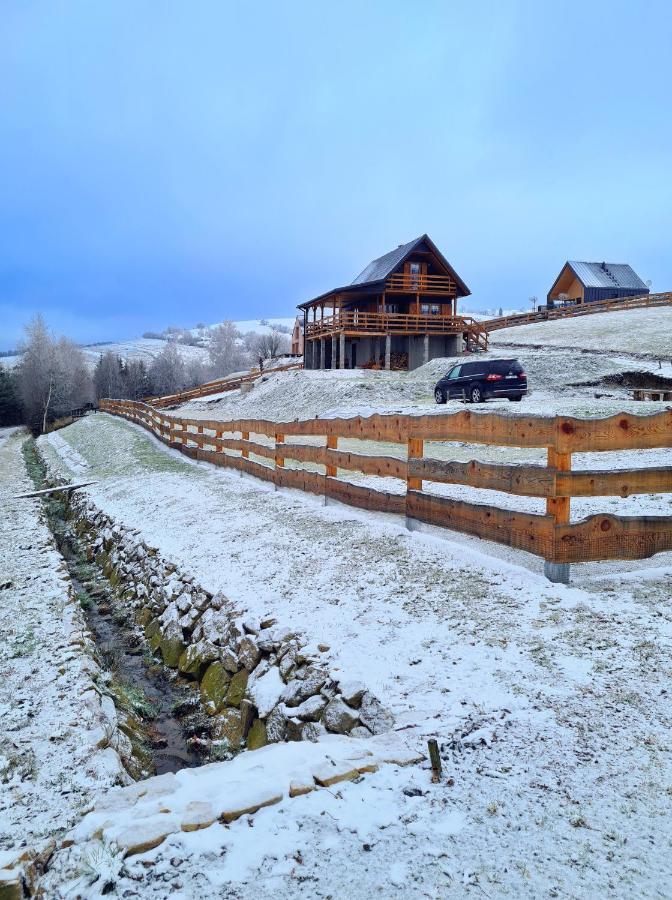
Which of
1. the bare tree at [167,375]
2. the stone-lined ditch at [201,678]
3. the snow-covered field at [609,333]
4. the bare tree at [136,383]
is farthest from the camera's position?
the bare tree at [167,375]

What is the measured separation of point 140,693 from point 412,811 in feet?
12.5

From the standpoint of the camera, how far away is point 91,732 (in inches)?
165

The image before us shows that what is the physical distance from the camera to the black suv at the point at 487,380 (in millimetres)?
20828

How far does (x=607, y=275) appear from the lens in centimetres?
5531

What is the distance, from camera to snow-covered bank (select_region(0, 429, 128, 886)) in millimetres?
3236

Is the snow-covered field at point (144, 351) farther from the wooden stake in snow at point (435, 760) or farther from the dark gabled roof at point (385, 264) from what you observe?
the wooden stake in snow at point (435, 760)

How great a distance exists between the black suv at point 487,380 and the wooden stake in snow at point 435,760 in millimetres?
19123

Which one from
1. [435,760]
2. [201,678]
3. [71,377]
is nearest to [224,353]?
[71,377]

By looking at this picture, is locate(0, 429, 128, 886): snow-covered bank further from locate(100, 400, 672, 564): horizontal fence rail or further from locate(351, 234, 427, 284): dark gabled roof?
locate(351, 234, 427, 284): dark gabled roof

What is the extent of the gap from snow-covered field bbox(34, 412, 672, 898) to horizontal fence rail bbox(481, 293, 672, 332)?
139 feet

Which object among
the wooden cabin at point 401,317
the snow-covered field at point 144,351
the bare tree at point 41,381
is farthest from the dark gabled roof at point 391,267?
the snow-covered field at point 144,351

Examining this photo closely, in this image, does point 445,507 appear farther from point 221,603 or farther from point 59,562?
point 59,562

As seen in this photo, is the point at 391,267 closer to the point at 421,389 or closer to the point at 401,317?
the point at 401,317

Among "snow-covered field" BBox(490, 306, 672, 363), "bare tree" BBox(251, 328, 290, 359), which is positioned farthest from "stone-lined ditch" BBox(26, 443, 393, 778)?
"bare tree" BBox(251, 328, 290, 359)
